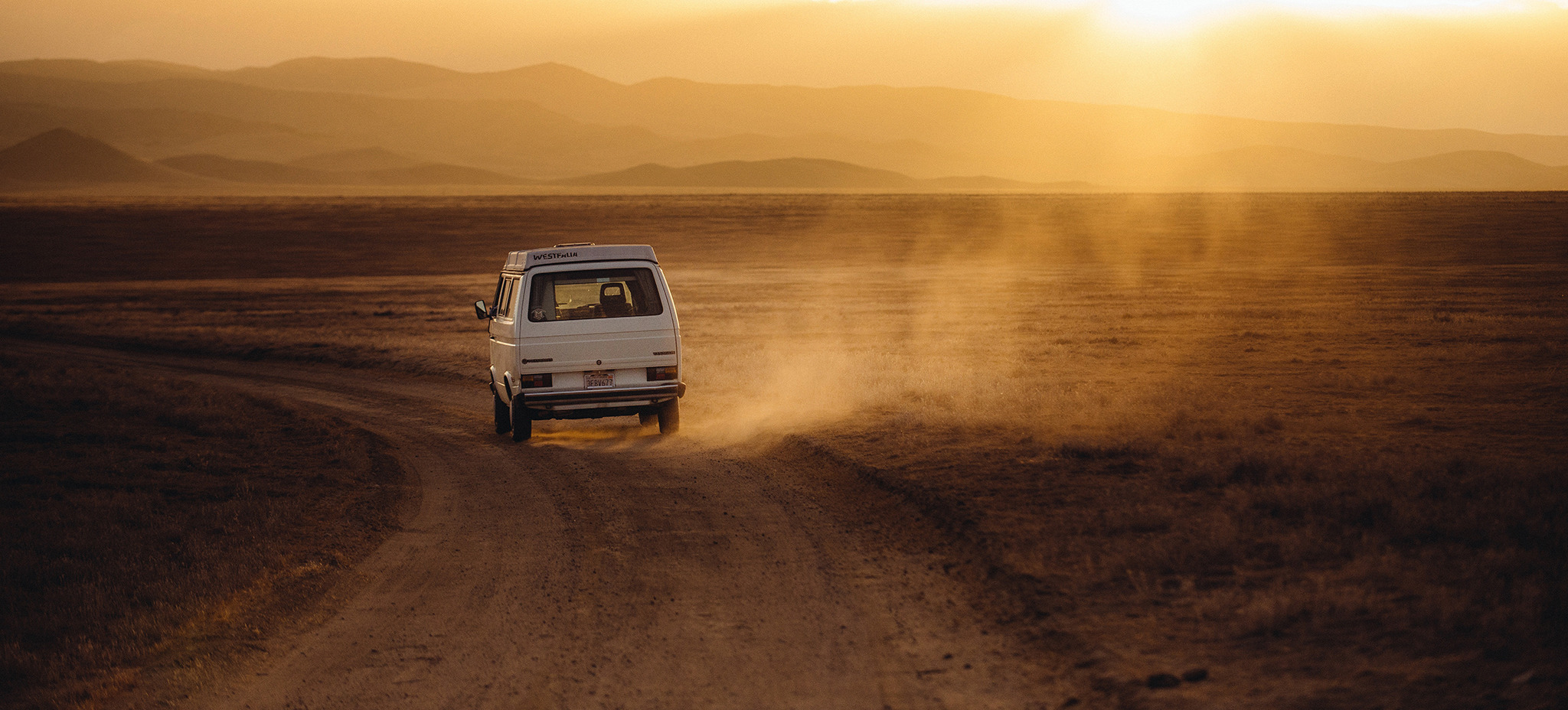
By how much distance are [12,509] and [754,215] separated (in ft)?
256

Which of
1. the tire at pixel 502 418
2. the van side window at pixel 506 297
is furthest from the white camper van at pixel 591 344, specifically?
the tire at pixel 502 418

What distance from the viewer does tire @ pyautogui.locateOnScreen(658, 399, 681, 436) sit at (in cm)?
1435

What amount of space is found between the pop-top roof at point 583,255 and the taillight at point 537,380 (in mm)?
1376

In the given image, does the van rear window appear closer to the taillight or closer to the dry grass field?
the taillight

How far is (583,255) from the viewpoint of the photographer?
14.2 meters

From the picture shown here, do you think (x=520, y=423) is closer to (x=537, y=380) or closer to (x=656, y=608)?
(x=537, y=380)

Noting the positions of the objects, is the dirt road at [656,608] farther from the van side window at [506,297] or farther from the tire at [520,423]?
the van side window at [506,297]

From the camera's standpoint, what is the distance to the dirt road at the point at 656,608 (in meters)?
5.84

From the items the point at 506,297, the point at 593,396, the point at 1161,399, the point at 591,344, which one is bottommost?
the point at 1161,399

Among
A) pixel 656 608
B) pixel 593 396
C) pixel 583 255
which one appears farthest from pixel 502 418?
pixel 656 608

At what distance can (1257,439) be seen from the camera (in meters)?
11.9

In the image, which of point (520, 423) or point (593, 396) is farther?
point (520, 423)

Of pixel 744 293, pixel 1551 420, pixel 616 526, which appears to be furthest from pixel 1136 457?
pixel 744 293

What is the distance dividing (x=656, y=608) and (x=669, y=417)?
7.34 metres
